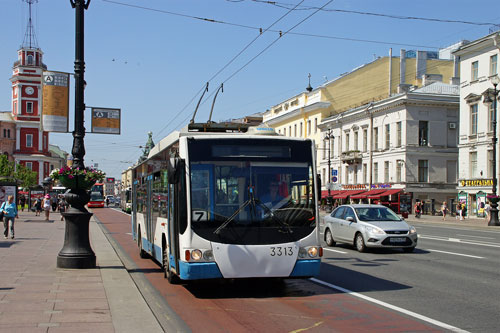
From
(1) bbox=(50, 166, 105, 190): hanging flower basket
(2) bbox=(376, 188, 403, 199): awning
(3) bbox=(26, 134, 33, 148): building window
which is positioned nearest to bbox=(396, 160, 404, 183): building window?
(2) bbox=(376, 188, 403, 199): awning

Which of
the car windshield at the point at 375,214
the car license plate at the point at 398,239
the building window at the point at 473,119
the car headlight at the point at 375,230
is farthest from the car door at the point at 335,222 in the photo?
the building window at the point at 473,119

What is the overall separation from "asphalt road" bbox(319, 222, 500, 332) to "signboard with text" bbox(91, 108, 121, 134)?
6.93 metres

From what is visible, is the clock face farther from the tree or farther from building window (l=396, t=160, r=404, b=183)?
building window (l=396, t=160, r=404, b=183)

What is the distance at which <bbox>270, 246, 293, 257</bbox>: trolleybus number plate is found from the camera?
980cm

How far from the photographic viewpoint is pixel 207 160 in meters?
10.0

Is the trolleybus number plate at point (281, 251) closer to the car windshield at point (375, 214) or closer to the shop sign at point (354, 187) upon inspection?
the car windshield at point (375, 214)

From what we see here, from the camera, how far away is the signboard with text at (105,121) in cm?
1669

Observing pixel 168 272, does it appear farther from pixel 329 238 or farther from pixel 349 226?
pixel 329 238

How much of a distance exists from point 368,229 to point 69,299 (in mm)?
10756

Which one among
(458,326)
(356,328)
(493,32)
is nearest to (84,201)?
(356,328)

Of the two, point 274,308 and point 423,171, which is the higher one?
point 423,171

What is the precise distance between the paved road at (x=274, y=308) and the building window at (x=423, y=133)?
49.5m

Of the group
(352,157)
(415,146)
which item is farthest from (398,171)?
(352,157)

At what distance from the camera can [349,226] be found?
1900cm
